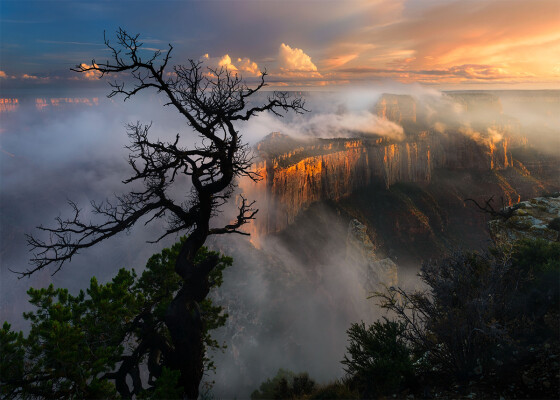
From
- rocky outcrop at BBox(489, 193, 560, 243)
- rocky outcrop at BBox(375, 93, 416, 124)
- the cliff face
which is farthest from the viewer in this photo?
rocky outcrop at BBox(375, 93, 416, 124)

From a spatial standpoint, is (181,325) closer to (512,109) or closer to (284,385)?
(284,385)

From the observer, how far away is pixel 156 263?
43.4 ft

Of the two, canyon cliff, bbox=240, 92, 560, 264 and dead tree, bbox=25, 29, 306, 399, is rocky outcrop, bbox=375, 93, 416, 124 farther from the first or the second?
dead tree, bbox=25, 29, 306, 399

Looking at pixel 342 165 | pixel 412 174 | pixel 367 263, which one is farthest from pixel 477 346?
pixel 412 174

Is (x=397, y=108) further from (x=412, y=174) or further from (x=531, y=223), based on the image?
(x=531, y=223)

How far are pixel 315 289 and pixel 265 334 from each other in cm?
1835

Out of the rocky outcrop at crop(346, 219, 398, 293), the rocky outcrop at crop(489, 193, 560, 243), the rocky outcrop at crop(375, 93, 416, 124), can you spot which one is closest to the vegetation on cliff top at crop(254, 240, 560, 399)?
the rocky outcrop at crop(489, 193, 560, 243)

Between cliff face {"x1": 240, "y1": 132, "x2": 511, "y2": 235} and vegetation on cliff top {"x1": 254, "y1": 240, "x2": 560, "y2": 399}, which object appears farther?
cliff face {"x1": 240, "y1": 132, "x2": 511, "y2": 235}

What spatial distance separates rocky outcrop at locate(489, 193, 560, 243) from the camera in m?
16.3

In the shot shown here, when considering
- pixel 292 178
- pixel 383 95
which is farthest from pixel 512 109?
pixel 292 178

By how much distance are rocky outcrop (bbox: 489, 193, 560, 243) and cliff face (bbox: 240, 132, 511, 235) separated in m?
39.5

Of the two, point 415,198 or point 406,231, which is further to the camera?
point 415,198

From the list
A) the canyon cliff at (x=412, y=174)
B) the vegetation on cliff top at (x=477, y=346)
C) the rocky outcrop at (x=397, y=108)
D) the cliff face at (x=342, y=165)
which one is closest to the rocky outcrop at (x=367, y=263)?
the canyon cliff at (x=412, y=174)

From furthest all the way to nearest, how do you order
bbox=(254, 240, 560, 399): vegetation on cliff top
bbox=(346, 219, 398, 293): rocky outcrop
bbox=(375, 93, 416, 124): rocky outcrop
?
bbox=(375, 93, 416, 124): rocky outcrop < bbox=(346, 219, 398, 293): rocky outcrop < bbox=(254, 240, 560, 399): vegetation on cliff top
